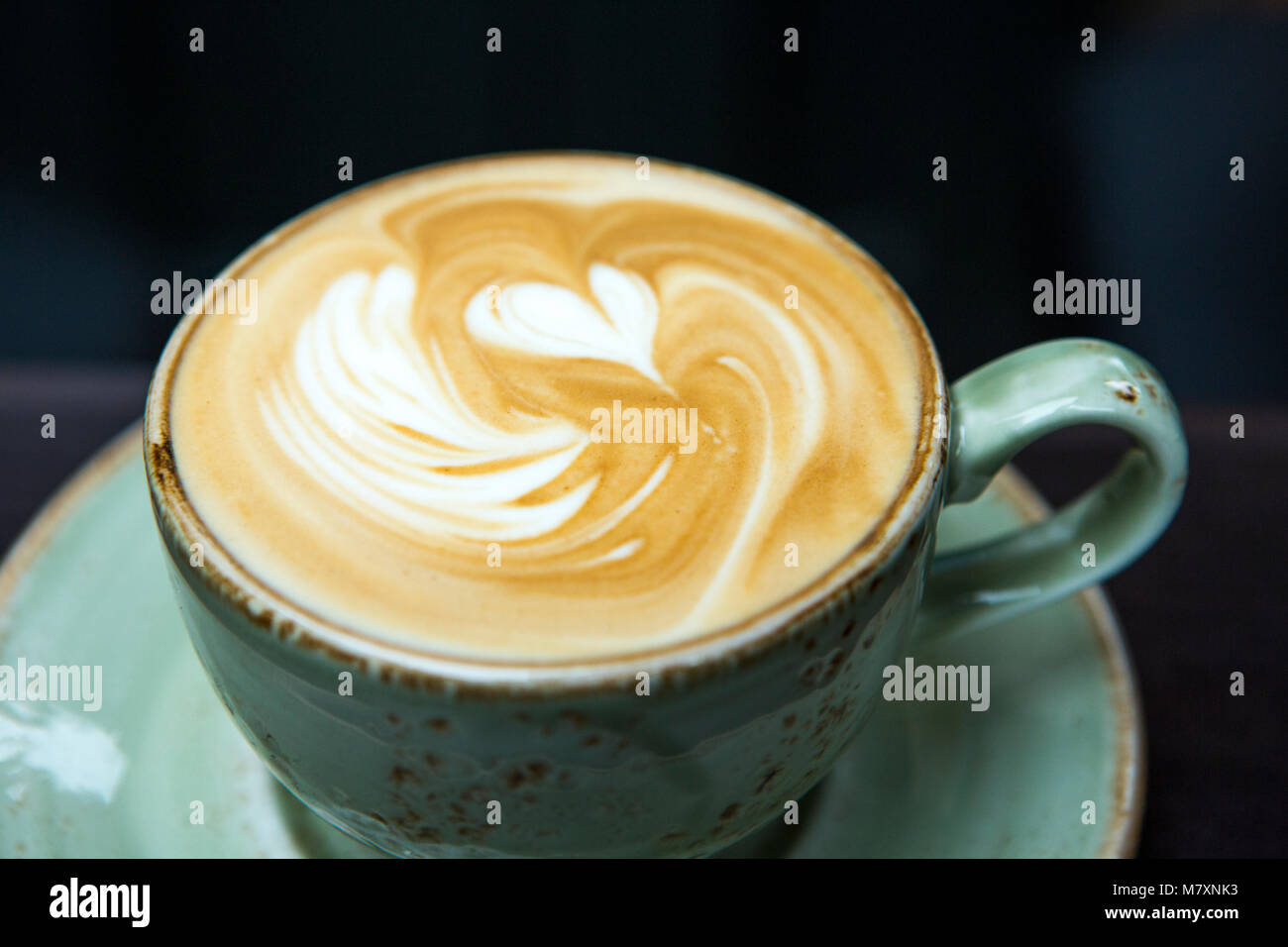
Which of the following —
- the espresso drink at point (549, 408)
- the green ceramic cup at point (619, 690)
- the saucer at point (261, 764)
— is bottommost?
the saucer at point (261, 764)

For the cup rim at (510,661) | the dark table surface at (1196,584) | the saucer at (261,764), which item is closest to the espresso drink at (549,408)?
the cup rim at (510,661)

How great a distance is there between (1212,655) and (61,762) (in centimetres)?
76

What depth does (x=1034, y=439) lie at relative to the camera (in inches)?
29.1

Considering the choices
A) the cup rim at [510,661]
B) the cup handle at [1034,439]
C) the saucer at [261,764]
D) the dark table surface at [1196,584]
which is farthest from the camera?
the dark table surface at [1196,584]

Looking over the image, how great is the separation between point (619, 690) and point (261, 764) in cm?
38

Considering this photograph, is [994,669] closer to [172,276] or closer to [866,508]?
[866,508]

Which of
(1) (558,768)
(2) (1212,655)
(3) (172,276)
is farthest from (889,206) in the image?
(1) (558,768)

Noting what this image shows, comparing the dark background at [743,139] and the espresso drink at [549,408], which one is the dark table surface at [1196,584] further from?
the espresso drink at [549,408]

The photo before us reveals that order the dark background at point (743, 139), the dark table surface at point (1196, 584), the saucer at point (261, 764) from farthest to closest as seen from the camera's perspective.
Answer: the dark background at point (743, 139)
the dark table surface at point (1196, 584)
the saucer at point (261, 764)

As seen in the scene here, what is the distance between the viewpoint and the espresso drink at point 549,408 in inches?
25.9

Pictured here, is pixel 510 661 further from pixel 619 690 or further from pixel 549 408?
pixel 549 408

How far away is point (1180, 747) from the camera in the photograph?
3.21 ft

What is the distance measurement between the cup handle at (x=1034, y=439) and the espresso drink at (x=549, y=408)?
4cm

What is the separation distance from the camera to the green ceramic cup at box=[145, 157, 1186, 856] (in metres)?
0.62
